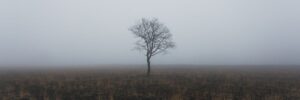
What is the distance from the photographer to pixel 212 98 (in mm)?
14477

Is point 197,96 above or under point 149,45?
under

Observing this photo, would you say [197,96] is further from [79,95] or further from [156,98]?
[79,95]

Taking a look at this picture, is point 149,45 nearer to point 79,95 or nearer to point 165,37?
point 165,37

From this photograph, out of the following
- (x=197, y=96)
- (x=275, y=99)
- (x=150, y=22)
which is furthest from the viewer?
(x=150, y=22)

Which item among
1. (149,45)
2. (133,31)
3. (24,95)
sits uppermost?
(133,31)

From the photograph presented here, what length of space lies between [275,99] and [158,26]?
22.4 m

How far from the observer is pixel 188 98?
47.5 feet

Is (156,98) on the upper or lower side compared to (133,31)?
lower

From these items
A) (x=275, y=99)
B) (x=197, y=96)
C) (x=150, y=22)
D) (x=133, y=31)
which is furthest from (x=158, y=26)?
(x=275, y=99)

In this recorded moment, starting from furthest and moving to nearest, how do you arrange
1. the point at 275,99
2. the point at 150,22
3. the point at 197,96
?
the point at 150,22, the point at 197,96, the point at 275,99

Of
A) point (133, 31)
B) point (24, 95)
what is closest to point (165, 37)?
point (133, 31)

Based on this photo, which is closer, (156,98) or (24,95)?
(156,98)

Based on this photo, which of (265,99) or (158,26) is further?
(158,26)

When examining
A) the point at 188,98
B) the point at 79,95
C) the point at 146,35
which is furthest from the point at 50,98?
the point at 146,35
